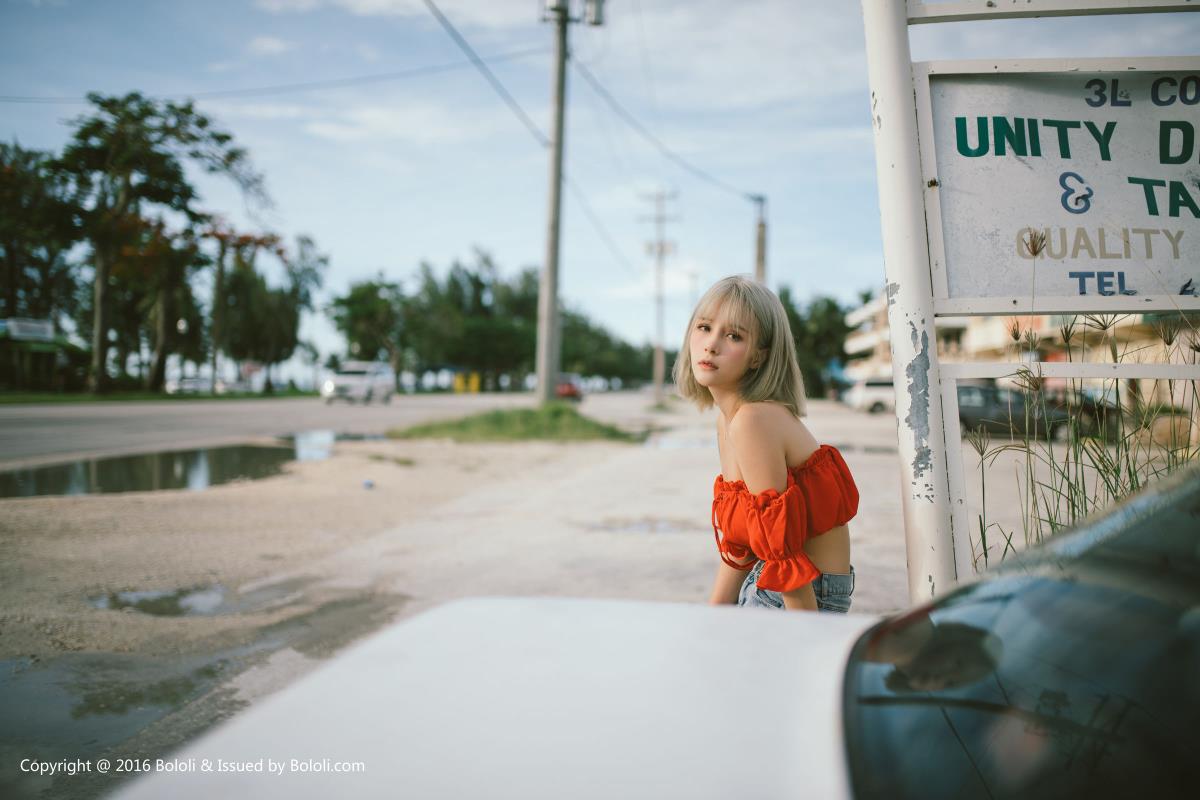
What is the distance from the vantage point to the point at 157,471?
25.8ft

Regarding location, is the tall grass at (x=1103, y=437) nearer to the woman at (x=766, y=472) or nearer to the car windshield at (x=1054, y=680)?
the woman at (x=766, y=472)

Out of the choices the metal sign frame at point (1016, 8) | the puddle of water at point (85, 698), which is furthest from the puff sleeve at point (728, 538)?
the puddle of water at point (85, 698)

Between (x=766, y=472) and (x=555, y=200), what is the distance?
14.1m

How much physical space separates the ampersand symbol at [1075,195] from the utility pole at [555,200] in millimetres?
13108

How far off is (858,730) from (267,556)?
4.55m

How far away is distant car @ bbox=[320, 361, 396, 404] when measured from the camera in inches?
1063

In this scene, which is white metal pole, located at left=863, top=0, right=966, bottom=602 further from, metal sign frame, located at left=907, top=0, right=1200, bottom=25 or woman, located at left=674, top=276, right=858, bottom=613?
woman, located at left=674, top=276, right=858, bottom=613

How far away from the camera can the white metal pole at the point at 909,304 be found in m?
1.89

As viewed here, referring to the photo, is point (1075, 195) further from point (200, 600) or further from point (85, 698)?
point (200, 600)

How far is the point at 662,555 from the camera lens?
15.1ft

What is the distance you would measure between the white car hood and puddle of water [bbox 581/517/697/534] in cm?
435

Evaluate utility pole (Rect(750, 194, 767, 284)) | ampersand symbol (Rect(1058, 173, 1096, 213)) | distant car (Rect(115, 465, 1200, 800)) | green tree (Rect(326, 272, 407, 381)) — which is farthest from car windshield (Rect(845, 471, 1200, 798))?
green tree (Rect(326, 272, 407, 381))

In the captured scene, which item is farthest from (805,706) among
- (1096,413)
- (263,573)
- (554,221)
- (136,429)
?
(554,221)

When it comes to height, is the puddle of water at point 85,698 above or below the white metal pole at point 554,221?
below
